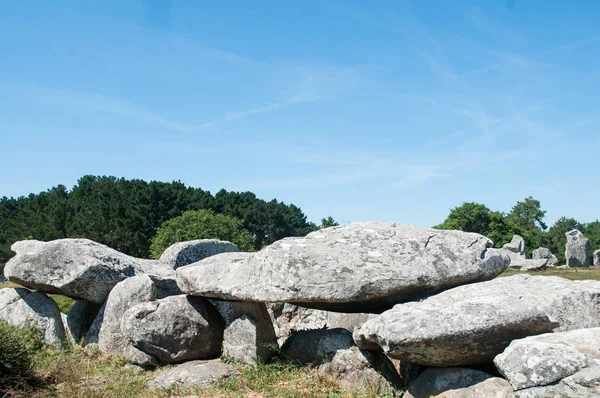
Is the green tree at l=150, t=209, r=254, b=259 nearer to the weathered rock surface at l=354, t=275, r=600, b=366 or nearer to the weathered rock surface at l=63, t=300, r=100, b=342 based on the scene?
the weathered rock surface at l=63, t=300, r=100, b=342

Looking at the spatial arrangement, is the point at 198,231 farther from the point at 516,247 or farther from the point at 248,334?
the point at 516,247

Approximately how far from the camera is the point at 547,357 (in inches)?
253

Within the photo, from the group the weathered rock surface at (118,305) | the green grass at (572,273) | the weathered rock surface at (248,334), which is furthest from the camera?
the green grass at (572,273)

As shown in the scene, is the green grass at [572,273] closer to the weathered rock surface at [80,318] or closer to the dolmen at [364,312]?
the dolmen at [364,312]

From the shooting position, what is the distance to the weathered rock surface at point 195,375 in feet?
28.7

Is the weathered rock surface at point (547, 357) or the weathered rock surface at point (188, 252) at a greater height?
the weathered rock surface at point (188, 252)

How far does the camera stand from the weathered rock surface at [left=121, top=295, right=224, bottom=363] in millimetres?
9969

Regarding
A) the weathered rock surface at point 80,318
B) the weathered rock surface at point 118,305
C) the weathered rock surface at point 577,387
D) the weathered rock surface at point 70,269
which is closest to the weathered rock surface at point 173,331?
the weathered rock surface at point 118,305

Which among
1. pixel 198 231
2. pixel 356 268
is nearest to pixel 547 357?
pixel 356 268

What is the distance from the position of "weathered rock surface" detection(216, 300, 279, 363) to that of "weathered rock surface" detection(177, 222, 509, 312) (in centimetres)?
57

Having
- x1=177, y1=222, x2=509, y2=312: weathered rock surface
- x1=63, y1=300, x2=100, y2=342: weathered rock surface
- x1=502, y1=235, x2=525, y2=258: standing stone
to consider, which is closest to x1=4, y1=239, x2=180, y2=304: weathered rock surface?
x1=63, y1=300, x2=100, y2=342: weathered rock surface

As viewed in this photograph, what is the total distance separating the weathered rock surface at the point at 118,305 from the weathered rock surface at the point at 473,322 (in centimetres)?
490

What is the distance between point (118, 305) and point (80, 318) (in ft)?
5.78

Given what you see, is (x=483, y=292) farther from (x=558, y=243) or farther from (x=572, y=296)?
(x=558, y=243)
